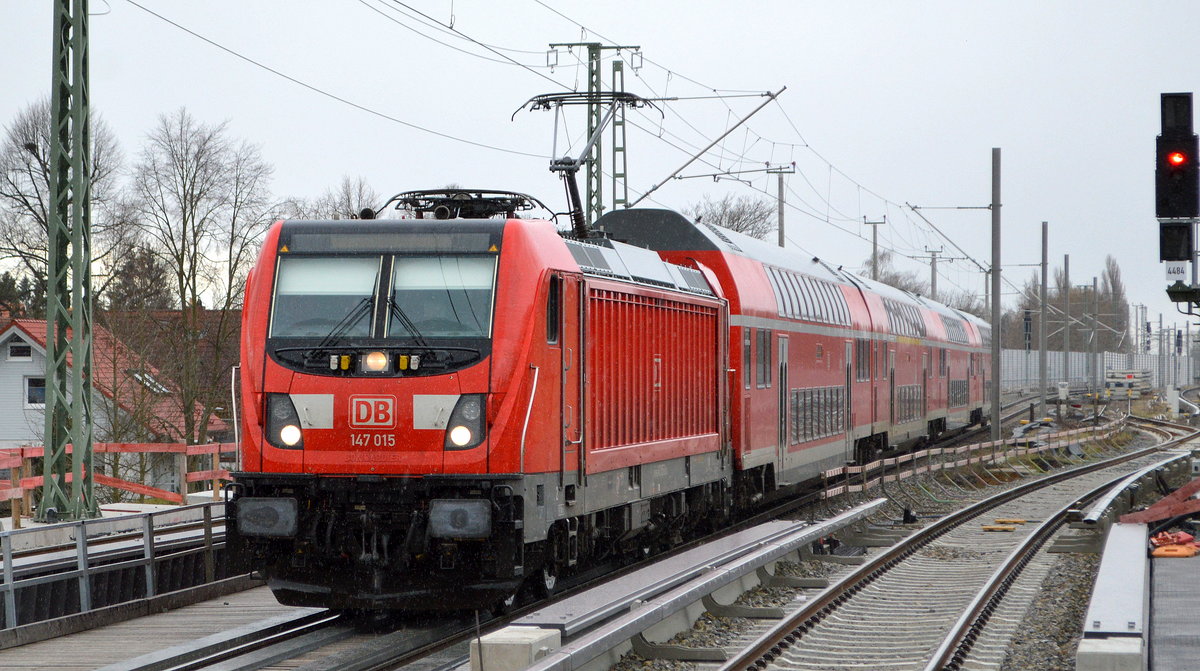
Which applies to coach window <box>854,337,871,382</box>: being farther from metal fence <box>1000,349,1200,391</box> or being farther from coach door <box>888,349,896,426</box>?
metal fence <box>1000,349,1200,391</box>

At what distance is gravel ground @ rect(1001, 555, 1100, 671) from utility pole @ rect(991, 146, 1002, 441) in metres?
19.7

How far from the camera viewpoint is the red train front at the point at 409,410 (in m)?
10.5

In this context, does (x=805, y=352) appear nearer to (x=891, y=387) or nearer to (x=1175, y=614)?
(x=891, y=387)

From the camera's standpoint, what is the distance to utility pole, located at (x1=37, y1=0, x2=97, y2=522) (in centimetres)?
1680

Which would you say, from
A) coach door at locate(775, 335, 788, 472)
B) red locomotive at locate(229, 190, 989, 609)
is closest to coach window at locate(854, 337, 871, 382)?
coach door at locate(775, 335, 788, 472)

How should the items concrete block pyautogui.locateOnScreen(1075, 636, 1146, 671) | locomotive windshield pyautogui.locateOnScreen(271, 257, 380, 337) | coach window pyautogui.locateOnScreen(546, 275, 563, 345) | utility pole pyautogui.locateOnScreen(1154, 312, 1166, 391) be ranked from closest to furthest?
1. concrete block pyautogui.locateOnScreen(1075, 636, 1146, 671)
2. locomotive windshield pyautogui.locateOnScreen(271, 257, 380, 337)
3. coach window pyautogui.locateOnScreen(546, 275, 563, 345)
4. utility pole pyautogui.locateOnScreen(1154, 312, 1166, 391)

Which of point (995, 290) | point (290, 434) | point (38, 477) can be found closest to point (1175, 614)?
point (290, 434)

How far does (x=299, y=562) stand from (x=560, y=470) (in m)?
2.19

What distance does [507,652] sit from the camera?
798 centimetres

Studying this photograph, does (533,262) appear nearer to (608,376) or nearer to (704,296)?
(608,376)

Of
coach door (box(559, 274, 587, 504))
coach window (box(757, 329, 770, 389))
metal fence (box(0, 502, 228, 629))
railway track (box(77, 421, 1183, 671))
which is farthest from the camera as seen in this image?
coach window (box(757, 329, 770, 389))

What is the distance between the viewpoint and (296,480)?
10.7m

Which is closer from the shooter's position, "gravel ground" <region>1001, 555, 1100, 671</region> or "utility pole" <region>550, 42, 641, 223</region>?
"gravel ground" <region>1001, 555, 1100, 671</region>

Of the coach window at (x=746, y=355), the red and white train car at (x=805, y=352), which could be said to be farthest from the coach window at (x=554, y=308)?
the coach window at (x=746, y=355)
